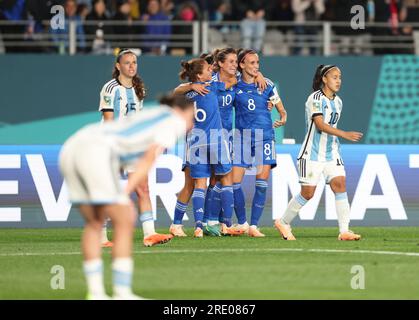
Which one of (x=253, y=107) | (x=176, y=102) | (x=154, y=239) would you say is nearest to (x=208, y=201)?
(x=253, y=107)

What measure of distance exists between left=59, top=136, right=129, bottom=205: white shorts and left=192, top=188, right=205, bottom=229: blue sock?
6691 millimetres

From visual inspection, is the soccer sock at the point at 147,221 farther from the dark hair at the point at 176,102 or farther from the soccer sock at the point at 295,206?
the dark hair at the point at 176,102

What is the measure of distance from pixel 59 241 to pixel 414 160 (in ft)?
17.1

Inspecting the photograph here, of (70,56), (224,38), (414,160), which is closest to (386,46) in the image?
(224,38)

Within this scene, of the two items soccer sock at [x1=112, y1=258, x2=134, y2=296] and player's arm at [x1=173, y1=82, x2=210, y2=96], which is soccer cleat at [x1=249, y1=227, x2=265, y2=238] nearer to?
player's arm at [x1=173, y1=82, x2=210, y2=96]

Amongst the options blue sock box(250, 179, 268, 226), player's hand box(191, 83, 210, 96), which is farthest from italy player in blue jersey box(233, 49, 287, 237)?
player's hand box(191, 83, 210, 96)

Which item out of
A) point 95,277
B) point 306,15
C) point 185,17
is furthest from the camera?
point 306,15

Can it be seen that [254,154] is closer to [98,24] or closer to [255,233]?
[255,233]

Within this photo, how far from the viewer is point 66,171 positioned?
911 cm

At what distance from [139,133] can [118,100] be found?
565 cm

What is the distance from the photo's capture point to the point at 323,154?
1503cm

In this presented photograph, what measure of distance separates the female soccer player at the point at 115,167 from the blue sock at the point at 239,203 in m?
7.07

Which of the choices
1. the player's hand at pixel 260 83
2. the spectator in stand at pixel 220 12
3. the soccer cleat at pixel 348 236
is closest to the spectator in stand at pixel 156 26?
the spectator in stand at pixel 220 12
